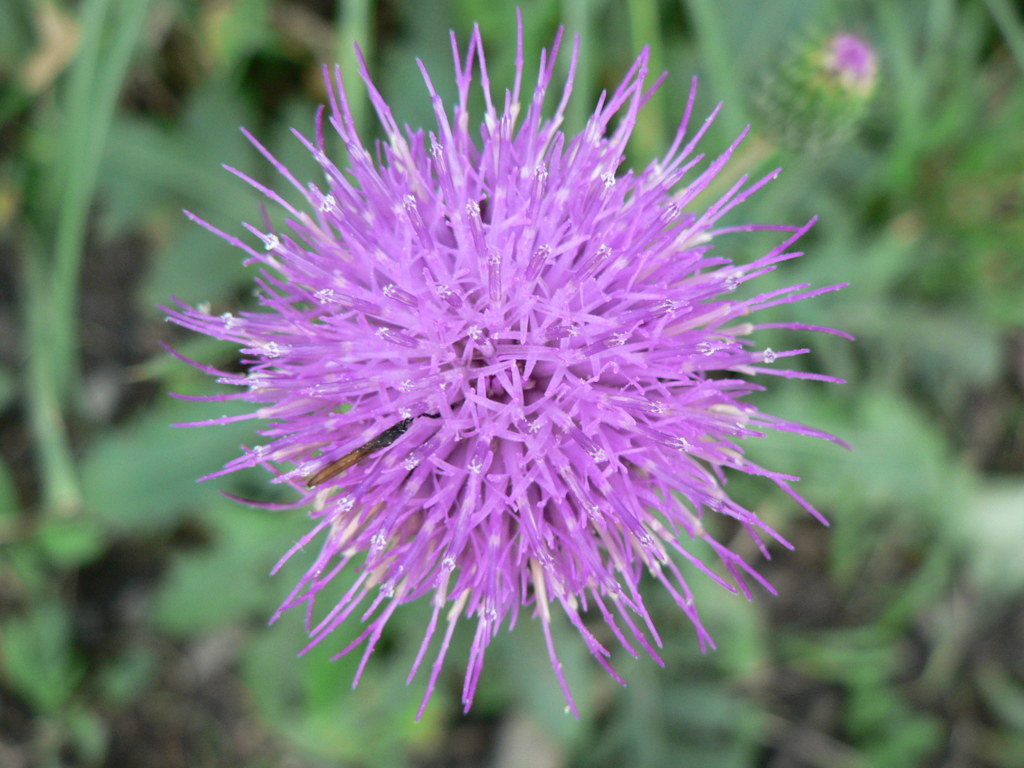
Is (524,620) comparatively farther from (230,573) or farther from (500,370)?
(500,370)

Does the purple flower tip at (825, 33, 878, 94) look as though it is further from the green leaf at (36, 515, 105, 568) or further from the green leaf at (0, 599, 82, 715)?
the green leaf at (0, 599, 82, 715)

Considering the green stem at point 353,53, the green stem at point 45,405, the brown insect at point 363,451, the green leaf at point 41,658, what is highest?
the green stem at point 353,53

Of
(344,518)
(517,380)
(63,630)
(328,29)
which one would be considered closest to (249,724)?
(63,630)

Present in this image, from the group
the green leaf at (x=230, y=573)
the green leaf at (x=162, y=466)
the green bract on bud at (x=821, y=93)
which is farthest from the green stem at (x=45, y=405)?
the green bract on bud at (x=821, y=93)

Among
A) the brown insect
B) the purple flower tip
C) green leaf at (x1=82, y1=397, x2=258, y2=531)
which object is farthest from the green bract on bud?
green leaf at (x1=82, y1=397, x2=258, y2=531)

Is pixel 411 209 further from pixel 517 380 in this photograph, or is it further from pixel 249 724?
pixel 249 724

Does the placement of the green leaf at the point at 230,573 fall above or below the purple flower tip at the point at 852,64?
below

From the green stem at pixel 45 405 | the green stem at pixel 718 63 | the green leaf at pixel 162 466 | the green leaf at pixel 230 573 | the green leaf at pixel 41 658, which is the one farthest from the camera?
the green leaf at pixel 41 658

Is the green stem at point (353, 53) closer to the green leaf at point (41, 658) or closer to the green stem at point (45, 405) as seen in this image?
the green stem at point (45, 405)

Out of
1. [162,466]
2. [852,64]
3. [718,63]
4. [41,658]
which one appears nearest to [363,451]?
[162,466]
